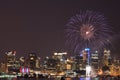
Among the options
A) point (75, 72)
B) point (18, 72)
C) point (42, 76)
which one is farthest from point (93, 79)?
point (18, 72)

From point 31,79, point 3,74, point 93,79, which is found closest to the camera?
point 93,79

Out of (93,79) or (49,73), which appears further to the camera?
(49,73)

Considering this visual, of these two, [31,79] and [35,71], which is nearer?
[31,79]

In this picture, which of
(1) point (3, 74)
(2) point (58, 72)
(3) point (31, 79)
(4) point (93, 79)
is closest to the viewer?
(4) point (93, 79)

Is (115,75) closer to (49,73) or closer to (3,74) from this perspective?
(49,73)

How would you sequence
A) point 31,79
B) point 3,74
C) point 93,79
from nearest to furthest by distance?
point 93,79, point 31,79, point 3,74

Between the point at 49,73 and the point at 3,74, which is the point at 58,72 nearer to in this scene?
the point at 49,73

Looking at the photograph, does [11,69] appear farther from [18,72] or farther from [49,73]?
[49,73]
